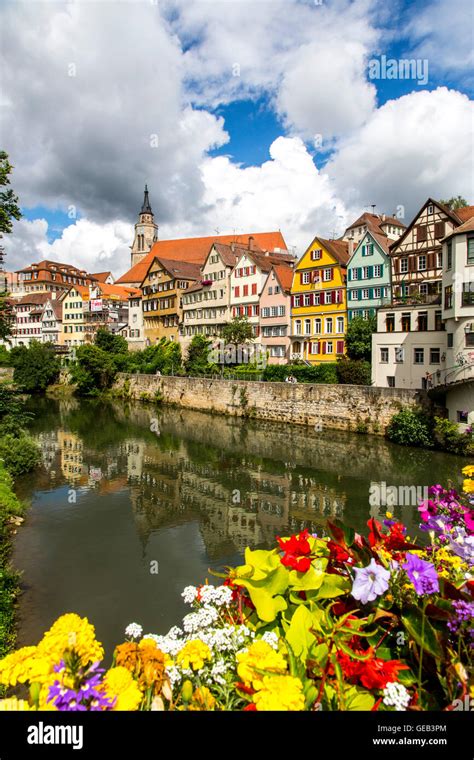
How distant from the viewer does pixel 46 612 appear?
31.3 feet

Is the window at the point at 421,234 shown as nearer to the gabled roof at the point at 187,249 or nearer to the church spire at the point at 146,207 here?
the gabled roof at the point at 187,249

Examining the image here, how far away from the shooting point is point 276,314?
44.9 meters

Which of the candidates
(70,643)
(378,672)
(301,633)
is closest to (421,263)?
(301,633)

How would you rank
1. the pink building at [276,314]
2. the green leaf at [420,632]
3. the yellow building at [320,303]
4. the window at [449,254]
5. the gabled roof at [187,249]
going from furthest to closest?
the gabled roof at [187,249] < the pink building at [276,314] < the yellow building at [320,303] < the window at [449,254] < the green leaf at [420,632]

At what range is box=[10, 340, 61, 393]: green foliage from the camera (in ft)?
191

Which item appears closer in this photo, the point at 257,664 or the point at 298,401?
the point at 257,664

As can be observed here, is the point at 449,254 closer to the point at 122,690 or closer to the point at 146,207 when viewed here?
the point at 122,690

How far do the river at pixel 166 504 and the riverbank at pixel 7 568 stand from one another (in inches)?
11.8

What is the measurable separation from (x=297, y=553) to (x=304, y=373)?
3399cm

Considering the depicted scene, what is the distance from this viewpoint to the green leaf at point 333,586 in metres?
2.28

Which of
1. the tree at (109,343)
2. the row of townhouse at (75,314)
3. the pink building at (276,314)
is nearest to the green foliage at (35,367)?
→ the tree at (109,343)
